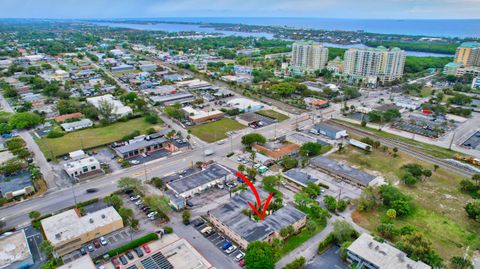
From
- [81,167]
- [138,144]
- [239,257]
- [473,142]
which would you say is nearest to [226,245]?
[239,257]

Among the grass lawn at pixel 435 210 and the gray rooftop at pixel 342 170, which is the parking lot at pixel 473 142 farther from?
the gray rooftop at pixel 342 170

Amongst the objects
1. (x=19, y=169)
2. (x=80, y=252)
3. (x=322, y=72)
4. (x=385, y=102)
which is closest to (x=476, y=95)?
(x=385, y=102)

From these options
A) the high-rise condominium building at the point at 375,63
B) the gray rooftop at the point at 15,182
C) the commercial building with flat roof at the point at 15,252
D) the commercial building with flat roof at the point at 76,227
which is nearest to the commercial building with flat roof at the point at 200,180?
the commercial building with flat roof at the point at 76,227

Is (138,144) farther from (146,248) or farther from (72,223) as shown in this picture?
(146,248)

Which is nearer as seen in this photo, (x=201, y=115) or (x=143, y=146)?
(x=143, y=146)

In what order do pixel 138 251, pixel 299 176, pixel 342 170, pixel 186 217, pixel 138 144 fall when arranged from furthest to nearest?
pixel 138 144 < pixel 342 170 < pixel 299 176 < pixel 186 217 < pixel 138 251

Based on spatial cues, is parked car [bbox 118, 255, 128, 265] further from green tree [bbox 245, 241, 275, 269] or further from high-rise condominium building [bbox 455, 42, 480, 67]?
high-rise condominium building [bbox 455, 42, 480, 67]

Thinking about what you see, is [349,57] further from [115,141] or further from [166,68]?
[115,141]
